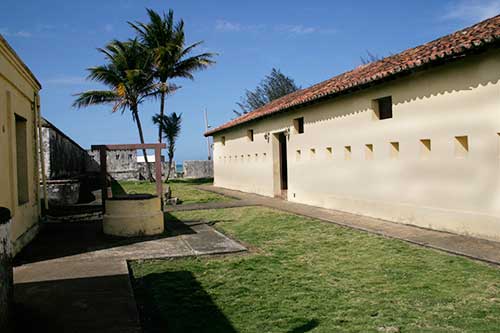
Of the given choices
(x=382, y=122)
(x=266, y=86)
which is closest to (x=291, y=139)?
(x=382, y=122)

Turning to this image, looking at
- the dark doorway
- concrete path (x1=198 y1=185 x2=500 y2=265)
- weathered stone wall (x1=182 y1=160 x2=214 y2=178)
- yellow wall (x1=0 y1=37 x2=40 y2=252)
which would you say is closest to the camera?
concrete path (x1=198 y1=185 x2=500 y2=265)

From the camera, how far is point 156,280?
16.6 feet

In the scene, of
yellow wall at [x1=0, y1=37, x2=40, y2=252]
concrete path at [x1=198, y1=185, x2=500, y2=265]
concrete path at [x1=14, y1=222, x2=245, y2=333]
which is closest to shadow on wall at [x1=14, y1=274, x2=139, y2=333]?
concrete path at [x1=14, y1=222, x2=245, y2=333]

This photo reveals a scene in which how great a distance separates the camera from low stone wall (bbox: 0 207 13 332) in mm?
3199

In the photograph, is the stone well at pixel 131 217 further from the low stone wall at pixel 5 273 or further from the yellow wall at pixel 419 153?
the yellow wall at pixel 419 153

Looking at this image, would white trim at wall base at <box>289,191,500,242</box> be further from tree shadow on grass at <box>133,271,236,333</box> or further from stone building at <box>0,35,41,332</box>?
stone building at <box>0,35,41,332</box>

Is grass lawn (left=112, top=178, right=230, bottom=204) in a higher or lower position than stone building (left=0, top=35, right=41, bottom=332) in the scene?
lower

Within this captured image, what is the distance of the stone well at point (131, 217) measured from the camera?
784 cm

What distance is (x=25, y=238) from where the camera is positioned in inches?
283

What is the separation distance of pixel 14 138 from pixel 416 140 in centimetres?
732

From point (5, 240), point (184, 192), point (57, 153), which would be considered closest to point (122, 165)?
point (184, 192)

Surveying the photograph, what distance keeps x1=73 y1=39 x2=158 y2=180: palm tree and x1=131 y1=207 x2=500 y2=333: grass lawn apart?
19.8 metres

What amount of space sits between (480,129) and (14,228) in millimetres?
7600

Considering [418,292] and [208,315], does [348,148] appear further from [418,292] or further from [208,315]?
[208,315]
